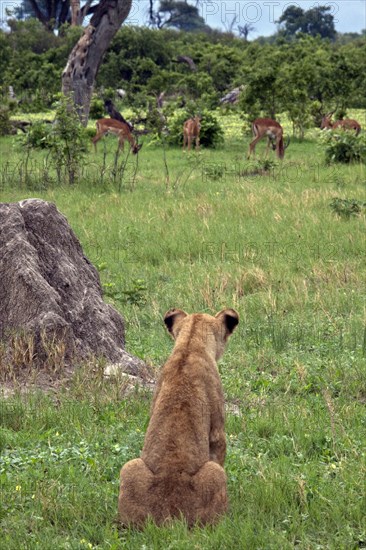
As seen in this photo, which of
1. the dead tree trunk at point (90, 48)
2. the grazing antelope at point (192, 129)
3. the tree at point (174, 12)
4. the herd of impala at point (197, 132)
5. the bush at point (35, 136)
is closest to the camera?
the bush at point (35, 136)

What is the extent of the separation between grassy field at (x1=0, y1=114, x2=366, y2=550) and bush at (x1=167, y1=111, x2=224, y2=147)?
8.83 metres

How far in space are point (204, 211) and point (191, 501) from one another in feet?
32.2

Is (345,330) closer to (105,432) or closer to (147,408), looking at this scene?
(147,408)

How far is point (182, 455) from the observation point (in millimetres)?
4215

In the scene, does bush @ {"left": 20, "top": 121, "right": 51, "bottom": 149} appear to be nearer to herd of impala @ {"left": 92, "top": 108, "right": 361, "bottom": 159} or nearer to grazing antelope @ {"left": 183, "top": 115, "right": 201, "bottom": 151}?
herd of impala @ {"left": 92, "top": 108, "right": 361, "bottom": 159}

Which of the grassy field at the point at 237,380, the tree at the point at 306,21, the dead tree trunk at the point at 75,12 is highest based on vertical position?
the tree at the point at 306,21

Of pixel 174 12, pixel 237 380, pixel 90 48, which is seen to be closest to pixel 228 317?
pixel 237 380

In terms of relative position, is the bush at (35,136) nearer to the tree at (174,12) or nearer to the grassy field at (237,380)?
the grassy field at (237,380)

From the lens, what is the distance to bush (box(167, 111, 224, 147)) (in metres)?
24.9

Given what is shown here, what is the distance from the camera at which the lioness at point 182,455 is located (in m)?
4.19

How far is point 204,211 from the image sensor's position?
13.8m

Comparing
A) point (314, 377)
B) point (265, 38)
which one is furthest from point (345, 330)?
point (265, 38)

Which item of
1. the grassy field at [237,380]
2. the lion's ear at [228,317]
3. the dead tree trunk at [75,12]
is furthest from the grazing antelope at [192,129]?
the dead tree trunk at [75,12]

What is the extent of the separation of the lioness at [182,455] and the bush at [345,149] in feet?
52.5
